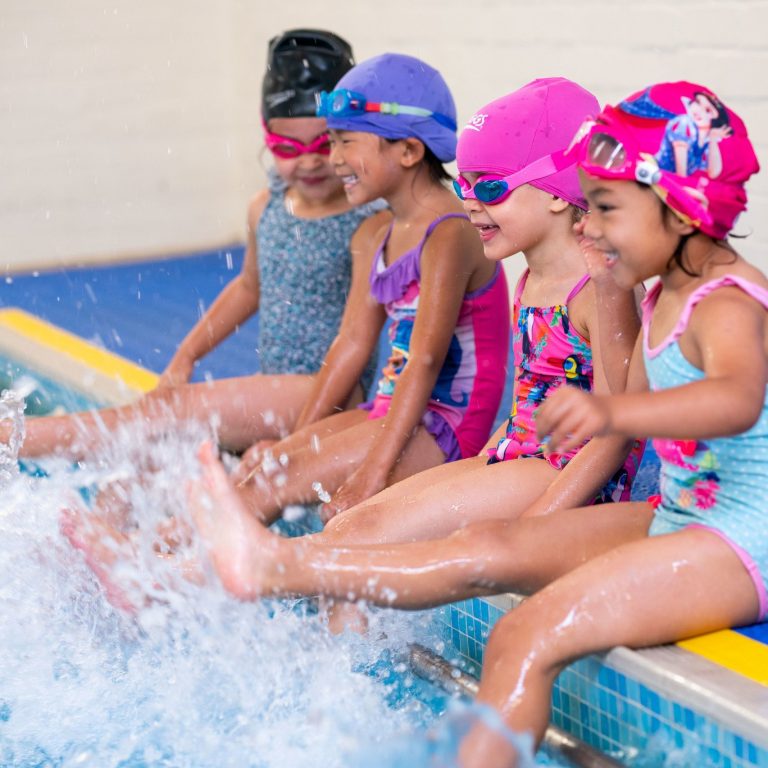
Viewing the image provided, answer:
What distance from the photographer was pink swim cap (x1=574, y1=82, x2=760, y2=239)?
1.94 m

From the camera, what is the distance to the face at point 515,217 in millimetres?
2541

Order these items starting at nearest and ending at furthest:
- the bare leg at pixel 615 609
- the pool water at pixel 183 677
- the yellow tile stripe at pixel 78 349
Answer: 1. the bare leg at pixel 615 609
2. the pool water at pixel 183 677
3. the yellow tile stripe at pixel 78 349

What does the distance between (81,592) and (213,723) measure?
52 cm

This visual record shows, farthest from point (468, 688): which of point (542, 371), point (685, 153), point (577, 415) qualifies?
point (685, 153)

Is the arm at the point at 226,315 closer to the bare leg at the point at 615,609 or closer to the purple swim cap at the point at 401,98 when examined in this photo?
the purple swim cap at the point at 401,98

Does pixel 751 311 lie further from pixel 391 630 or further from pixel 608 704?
pixel 391 630

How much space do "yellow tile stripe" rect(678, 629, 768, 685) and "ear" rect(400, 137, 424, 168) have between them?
1.44 meters

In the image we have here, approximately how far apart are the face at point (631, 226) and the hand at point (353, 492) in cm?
98

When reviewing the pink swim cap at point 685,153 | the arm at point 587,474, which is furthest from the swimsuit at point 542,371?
the pink swim cap at point 685,153

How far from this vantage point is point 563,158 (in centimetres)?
252

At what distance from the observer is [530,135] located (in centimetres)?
252

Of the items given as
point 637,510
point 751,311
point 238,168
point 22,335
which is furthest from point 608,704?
point 238,168

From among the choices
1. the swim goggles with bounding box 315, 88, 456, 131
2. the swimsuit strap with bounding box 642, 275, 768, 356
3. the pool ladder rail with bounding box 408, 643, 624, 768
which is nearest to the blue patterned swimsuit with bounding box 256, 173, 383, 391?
the swim goggles with bounding box 315, 88, 456, 131

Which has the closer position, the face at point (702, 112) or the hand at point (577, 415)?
the hand at point (577, 415)
